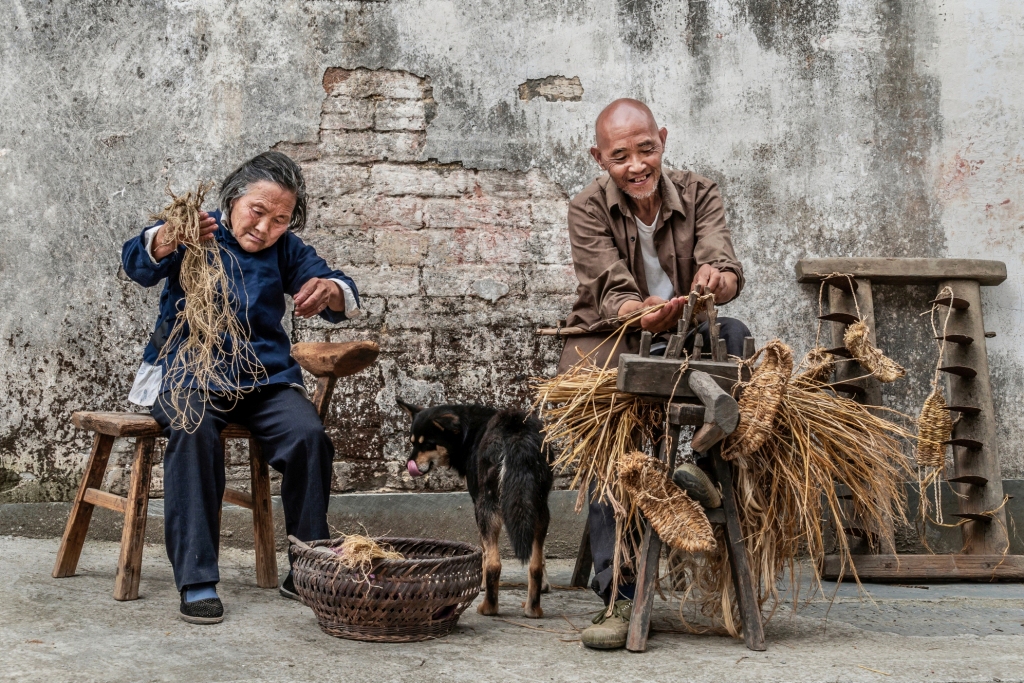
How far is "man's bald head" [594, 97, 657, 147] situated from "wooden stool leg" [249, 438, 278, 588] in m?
1.84

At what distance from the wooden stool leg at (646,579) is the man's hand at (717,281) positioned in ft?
1.81

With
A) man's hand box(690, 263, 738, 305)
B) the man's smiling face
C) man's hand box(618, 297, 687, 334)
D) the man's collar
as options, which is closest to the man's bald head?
the man's smiling face

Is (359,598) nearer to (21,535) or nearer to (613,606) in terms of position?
(613,606)

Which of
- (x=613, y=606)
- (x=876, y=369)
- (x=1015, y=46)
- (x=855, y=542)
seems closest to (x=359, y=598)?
(x=613, y=606)

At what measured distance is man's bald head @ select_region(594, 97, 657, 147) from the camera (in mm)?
3449

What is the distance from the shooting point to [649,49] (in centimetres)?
473

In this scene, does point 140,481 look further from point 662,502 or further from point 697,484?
point 697,484

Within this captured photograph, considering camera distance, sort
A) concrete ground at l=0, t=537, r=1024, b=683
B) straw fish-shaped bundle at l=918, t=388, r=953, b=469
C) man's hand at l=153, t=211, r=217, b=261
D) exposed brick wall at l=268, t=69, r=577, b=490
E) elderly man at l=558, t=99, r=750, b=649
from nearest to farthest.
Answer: concrete ground at l=0, t=537, r=1024, b=683
elderly man at l=558, t=99, r=750, b=649
man's hand at l=153, t=211, r=217, b=261
straw fish-shaped bundle at l=918, t=388, r=953, b=469
exposed brick wall at l=268, t=69, r=577, b=490

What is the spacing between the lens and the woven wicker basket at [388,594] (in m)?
2.90

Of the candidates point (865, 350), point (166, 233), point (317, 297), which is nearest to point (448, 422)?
point (317, 297)

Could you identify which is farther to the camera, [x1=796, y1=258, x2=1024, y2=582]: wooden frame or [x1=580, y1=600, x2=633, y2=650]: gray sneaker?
[x1=796, y1=258, x2=1024, y2=582]: wooden frame

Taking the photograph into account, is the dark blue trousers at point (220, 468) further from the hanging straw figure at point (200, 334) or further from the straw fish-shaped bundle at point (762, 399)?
the straw fish-shaped bundle at point (762, 399)

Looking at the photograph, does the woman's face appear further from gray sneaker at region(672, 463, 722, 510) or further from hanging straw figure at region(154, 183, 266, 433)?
gray sneaker at region(672, 463, 722, 510)

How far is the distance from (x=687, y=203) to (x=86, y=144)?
290cm
